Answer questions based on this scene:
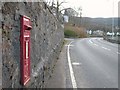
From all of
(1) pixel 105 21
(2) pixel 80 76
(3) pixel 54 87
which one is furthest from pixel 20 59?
(1) pixel 105 21

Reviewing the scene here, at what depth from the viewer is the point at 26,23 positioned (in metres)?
4.87

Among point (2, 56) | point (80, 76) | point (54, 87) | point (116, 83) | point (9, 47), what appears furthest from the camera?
point (80, 76)

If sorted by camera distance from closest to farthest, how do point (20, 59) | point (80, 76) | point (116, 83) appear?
1. point (20, 59)
2. point (116, 83)
3. point (80, 76)

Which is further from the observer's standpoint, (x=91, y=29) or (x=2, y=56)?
(x=91, y=29)

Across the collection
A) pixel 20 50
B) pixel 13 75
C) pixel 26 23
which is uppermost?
pixel 26 23

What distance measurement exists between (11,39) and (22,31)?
45 cm

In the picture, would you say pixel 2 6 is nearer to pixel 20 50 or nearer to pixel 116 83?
pixel 20 50

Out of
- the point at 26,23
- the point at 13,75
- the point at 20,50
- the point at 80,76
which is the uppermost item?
the point at 26,23

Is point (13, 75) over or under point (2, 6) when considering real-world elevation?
under

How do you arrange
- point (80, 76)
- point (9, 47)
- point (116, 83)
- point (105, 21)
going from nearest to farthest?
point (9, 47)
point (116, 83)
point (80, 76)
point (105, 21)

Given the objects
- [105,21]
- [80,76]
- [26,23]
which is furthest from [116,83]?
[105,21]

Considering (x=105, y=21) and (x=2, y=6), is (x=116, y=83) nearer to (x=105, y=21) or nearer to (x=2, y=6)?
(x=2, y=6)

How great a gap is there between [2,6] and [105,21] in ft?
483

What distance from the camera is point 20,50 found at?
15.1 ft
